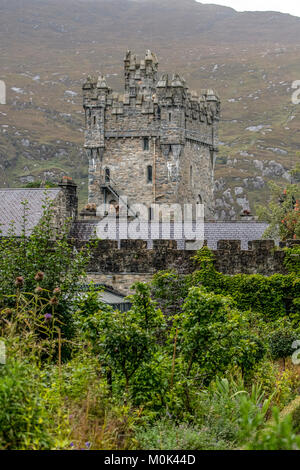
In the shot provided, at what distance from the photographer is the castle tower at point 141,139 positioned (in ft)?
161

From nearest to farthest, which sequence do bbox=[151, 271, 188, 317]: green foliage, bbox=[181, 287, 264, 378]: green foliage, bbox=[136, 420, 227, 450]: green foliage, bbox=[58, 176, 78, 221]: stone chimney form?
bbox=[136, 420, 227, 450]: green foliage
bbox=[181, 287, 264, 378]: green foliage
bbox=[151, 271, 188, 317]: green foliage
bbox=[58, 176, 78, 221]: stone chimney

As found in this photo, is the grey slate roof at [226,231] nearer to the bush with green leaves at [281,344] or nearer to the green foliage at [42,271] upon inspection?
the bush with green leaves at [281,344]

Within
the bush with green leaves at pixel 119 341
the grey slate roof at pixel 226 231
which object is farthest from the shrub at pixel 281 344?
the grey slate roof at pixel 226 231

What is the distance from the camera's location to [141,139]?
4938cm

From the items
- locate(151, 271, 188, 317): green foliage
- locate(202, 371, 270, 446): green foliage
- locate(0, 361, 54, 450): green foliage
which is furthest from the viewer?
locate(151, 271, 188, 317): green foliage

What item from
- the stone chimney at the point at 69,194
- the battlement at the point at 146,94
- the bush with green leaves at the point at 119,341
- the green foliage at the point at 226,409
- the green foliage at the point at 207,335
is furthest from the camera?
the battlement at the point at 146,94

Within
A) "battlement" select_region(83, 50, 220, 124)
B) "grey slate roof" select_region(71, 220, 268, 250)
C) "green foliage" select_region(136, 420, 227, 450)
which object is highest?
"battlement" select_region(83, 50, 220, 124)

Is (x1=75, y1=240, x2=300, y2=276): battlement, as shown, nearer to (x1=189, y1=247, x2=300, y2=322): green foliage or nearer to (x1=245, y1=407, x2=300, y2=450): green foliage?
(x1=189, y1=247, x2=300, y2=322): green foliage

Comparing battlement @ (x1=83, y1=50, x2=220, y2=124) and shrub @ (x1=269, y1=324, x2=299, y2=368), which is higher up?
battlement @ (x1=83, y1=50, x2=220, y2=124)

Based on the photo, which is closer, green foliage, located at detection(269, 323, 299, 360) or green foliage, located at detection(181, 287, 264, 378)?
green foliage, located at detection(181, 287, 264, 378)

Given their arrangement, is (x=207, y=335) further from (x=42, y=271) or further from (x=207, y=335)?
(x=42, y=271)

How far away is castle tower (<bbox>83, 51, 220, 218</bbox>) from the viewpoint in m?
49.1

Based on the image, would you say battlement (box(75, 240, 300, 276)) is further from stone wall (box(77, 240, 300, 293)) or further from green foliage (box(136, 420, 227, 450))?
green foliage (box(136, 420, 227, 450))

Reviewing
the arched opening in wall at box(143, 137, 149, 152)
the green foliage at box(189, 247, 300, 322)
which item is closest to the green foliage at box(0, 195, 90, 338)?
the green foliage at box(189, 247, 300, 322)
